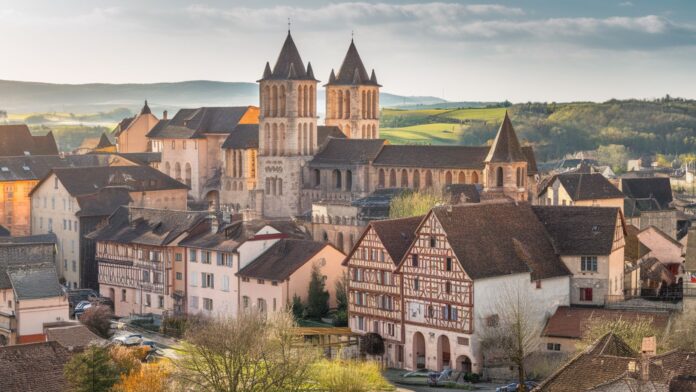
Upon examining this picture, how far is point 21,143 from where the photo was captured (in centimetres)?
15750

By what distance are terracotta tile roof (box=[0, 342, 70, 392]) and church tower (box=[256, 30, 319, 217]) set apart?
3002 inches

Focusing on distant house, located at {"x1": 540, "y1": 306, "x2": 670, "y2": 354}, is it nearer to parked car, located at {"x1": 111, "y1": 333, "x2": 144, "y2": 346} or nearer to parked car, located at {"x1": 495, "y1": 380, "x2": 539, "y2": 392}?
parked car, located at {"x1": 495, "y1": 380, "x2": 539, "y2": 392}

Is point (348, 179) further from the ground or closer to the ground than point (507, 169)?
closer to the ground

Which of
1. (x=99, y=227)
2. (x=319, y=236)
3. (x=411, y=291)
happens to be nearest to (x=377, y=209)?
(x=319, y=236)

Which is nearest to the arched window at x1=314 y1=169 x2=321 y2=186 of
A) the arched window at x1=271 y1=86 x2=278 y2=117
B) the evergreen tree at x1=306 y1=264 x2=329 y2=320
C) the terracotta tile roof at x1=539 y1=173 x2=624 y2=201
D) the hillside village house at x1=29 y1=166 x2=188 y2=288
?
the arched window at x1=271 y1=86 x2=278 y2=117

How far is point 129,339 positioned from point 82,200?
1332 inches

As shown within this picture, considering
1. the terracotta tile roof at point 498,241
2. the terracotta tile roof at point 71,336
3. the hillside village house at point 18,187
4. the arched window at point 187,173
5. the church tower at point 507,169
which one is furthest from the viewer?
the arched window at point 187,173

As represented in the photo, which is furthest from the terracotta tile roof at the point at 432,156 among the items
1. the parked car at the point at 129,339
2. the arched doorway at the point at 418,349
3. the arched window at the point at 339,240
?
the parked car at the point at 129,339

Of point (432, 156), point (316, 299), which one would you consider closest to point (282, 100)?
point (432, 156)

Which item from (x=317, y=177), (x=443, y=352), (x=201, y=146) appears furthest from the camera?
(x=201, y=146)

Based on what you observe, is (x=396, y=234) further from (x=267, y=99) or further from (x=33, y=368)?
(x=267, y=99)

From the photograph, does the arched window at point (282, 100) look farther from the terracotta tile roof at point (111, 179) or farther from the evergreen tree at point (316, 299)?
the evergreen tree at point (316, 299)

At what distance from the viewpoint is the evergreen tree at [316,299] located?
89.1 metres

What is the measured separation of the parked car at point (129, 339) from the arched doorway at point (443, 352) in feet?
61.0
